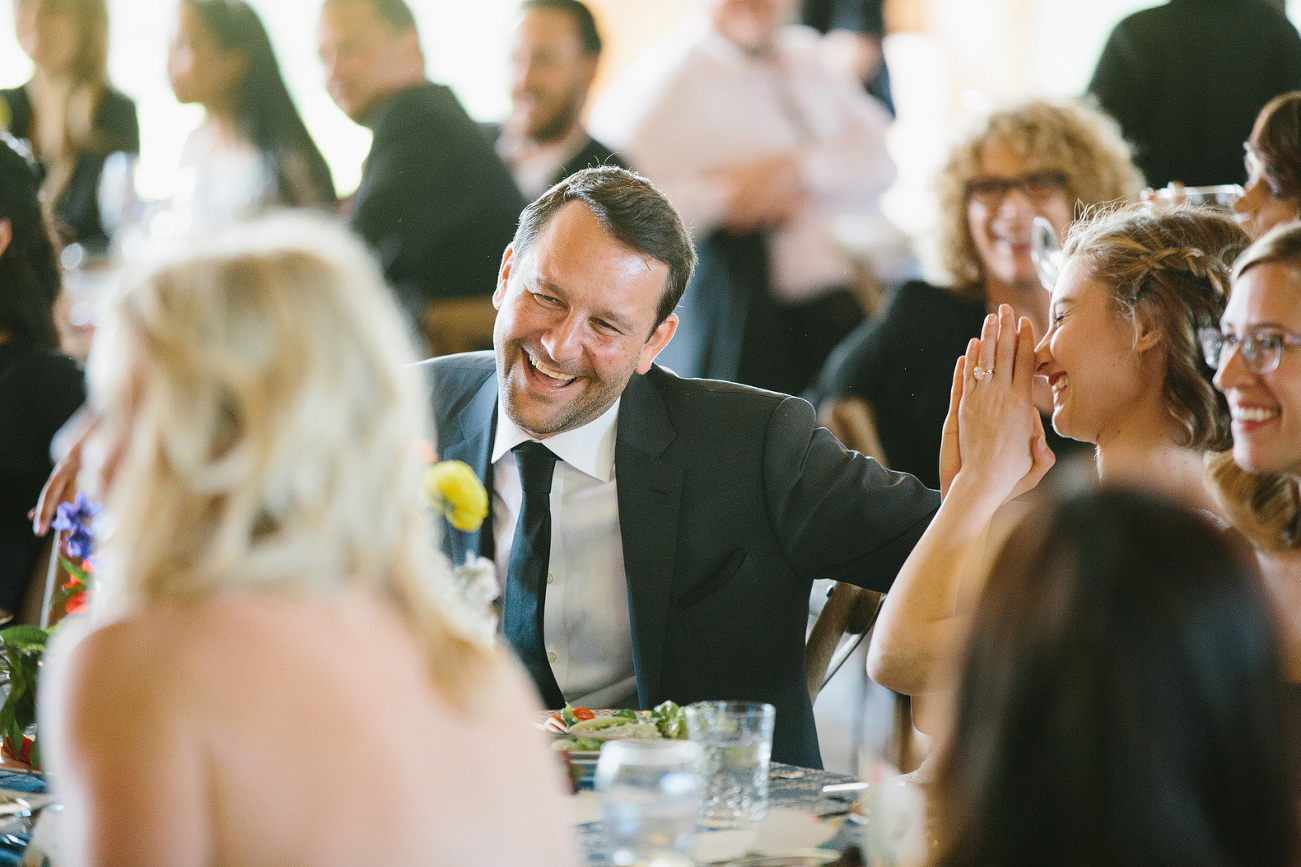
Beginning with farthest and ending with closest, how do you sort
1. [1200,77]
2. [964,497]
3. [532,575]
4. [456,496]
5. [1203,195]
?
[1200,77] < [1203,195] < [532,575] < [964,497] < [456,496]

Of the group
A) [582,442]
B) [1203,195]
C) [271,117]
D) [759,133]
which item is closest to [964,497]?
[582,442]

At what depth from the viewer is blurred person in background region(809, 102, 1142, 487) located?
10.3 feet

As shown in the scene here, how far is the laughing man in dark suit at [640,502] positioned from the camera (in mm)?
1936

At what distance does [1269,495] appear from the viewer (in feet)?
5.15

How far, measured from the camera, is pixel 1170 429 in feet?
5.86

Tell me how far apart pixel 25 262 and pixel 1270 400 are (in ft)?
7.26

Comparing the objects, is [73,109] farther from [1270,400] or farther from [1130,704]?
[1130,704]

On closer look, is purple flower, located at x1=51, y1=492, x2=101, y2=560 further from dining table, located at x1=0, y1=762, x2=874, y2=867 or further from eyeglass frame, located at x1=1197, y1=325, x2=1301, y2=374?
eyeglass frame, located at x1=1197, y1=325, x2=1301, y2=374

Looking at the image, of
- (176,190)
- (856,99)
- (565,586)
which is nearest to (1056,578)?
(565,586)

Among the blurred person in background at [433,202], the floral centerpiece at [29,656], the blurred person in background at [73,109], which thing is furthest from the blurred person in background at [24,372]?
the blurred person in background at [73,109]

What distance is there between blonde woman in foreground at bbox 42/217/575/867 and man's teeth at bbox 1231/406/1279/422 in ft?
3.25

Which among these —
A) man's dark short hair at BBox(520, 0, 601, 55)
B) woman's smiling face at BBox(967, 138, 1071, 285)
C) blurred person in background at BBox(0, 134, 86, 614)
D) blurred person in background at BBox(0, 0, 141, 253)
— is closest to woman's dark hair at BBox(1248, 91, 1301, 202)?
woman's smiling face at BBox(967, 138, 1071, 285)

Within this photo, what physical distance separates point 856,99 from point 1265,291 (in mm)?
→ 2340

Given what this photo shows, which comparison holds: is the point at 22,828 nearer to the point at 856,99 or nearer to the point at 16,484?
the point at 16,484
